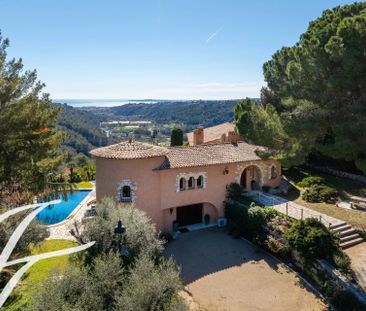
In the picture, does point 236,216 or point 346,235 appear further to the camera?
point 236,216

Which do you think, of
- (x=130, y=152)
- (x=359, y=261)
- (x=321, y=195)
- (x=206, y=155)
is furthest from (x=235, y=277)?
(x=321, y=195)

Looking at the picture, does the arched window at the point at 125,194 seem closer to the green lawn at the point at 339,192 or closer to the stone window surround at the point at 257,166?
the stone window surround at the point at 257,166

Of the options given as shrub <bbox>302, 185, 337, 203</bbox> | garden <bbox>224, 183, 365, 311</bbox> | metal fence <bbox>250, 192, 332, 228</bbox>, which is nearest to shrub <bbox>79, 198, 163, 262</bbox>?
garden <bbox>224, 183, 365, 311</bbox>

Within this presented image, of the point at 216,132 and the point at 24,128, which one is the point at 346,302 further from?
the point at 216,132

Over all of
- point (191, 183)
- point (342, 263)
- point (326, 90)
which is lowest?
point (342, 263)

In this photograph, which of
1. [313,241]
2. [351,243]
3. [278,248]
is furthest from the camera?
[278,248]
